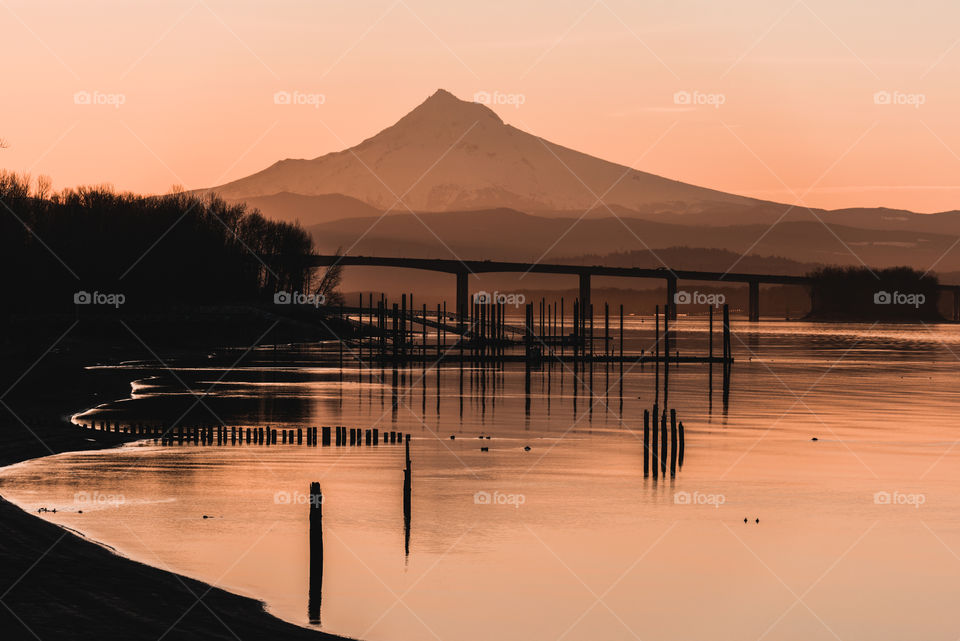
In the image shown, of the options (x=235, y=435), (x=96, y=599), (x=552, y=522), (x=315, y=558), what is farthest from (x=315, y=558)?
(x=235, y=435)

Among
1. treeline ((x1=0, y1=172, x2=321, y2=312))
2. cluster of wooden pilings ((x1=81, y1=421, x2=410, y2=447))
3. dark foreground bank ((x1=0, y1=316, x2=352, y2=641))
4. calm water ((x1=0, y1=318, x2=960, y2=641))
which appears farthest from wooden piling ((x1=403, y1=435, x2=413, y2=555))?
treeline ((x1=0, y1=172, x2=321, y2=312))

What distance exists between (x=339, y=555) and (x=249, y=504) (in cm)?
583

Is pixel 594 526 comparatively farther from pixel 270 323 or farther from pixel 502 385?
pixel 270 323

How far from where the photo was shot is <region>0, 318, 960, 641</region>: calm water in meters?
24.9

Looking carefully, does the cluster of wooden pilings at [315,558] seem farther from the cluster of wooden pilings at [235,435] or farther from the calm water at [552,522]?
the cluster of wooden pilings at [235,435]

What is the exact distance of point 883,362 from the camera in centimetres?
13400

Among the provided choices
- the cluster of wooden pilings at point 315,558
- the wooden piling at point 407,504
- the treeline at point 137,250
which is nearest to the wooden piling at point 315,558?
the cluster of wooden pilings at point 315,558

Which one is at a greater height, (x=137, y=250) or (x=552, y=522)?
(x=137, y=250)

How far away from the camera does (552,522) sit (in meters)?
33.5

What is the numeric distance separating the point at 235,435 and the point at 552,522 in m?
18.8

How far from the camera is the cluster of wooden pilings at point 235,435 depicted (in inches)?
1815

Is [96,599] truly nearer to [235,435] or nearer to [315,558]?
[315,558]

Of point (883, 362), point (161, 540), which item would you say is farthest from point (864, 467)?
point (883, 362)

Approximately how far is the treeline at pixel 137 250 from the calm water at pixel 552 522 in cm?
4641
